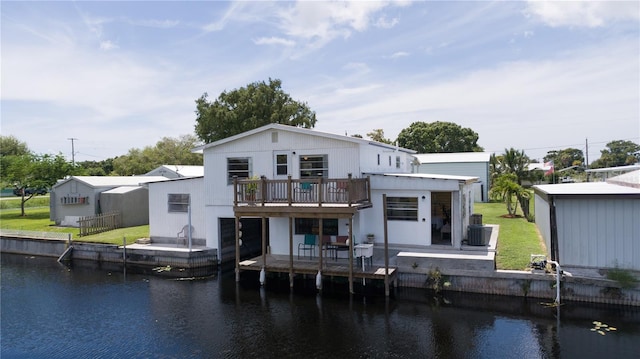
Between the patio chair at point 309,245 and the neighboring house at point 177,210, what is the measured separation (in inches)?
219

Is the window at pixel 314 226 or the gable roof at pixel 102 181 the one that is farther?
the gable roof at pixel 102 181

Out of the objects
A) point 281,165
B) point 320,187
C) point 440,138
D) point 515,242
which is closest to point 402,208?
point 320,187

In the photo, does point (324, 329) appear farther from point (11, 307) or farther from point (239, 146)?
point (11, 307)

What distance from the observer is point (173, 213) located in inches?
810

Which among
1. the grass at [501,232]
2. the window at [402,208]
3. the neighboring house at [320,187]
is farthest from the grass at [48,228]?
the window at [402,208]

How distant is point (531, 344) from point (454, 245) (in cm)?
610

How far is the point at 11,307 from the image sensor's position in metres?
14.3

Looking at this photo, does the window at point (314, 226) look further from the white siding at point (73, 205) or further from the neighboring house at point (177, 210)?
the white siding at point (73, 205)

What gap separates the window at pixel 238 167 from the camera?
1812cm

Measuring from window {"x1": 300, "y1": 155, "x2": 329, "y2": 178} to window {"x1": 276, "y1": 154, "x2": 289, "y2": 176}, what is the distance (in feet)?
2.32

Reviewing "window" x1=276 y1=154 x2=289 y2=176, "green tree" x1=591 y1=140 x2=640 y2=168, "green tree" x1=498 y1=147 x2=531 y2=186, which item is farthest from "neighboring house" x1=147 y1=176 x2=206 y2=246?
"green tree" x1=591 y1=140 x2=640 y2=168

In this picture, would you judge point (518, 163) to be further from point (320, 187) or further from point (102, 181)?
point (102, 181)

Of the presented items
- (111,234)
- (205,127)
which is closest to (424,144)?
(205,127)

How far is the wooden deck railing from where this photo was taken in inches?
591
